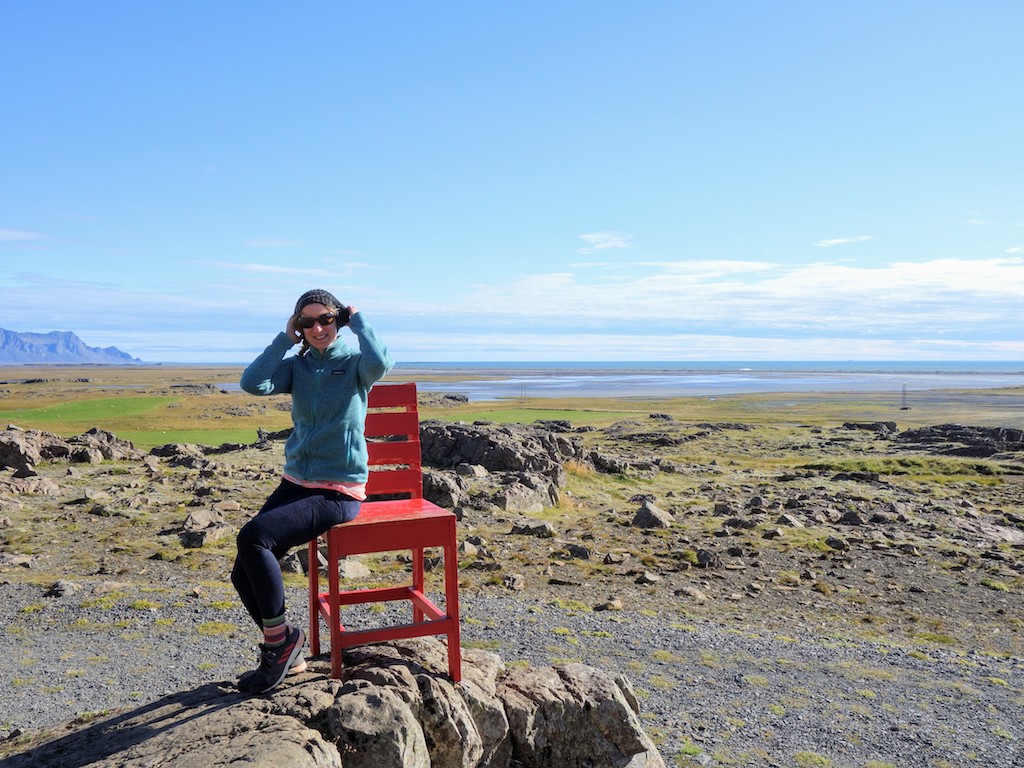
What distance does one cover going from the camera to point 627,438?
44.1 metres

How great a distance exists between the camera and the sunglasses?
18.8 feet

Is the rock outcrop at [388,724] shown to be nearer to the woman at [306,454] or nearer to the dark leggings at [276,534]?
the woman at [306,454]

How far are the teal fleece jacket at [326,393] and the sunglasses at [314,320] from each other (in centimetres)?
16

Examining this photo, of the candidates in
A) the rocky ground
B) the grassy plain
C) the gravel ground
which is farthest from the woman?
the grassy plain

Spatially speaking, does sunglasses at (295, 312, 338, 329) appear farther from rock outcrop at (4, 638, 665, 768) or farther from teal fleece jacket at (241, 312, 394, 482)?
rock outcrop at (4, 638, 665, 768)

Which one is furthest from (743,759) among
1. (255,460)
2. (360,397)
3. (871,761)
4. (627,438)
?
(627,438)

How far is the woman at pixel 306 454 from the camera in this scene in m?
5.29

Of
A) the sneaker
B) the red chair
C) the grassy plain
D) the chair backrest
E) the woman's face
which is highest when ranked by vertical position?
the woman's face

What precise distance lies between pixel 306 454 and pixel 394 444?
117 cm

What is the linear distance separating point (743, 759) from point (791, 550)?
11.4m

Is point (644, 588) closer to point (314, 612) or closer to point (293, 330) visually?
point (314, 612)

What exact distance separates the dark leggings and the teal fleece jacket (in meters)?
0.20

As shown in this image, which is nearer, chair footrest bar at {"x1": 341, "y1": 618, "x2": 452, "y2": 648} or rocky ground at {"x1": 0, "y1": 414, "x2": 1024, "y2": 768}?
chair footrest bar at {"x1": 341, "y1": 618, "x2": 452, "y2": 648}

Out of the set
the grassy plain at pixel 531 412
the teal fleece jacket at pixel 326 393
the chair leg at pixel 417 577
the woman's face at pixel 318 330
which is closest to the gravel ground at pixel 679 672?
the chair leg at pixel 417 577
